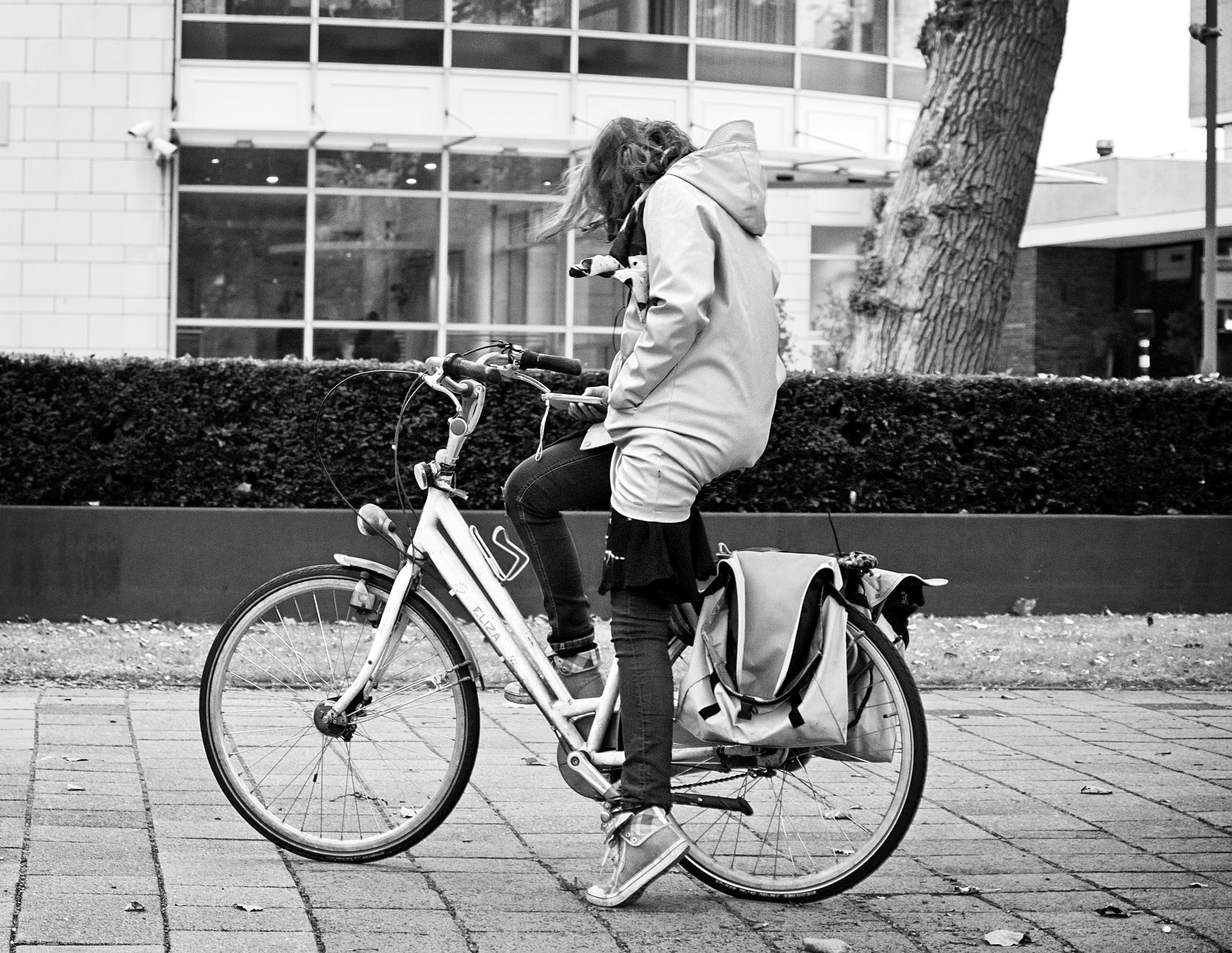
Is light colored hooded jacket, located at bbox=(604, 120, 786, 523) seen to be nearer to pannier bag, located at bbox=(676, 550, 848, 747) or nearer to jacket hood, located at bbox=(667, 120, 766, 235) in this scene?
jacket hood, located at bbox=(667, 120, 766, 235)

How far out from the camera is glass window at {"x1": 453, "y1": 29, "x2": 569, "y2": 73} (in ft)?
58.7

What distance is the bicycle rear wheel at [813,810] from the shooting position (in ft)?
12.2

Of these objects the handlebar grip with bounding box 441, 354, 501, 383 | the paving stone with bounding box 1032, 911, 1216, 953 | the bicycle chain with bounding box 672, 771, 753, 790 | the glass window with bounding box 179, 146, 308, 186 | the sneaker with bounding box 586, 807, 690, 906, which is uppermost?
the glass window with bounding box 179, 146, 308, 186

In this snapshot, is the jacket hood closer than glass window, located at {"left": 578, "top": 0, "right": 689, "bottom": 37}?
Yes

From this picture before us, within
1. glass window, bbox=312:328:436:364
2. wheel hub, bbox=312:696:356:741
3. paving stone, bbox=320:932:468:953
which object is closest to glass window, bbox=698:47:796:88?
glass window, bbox=312:328:436:364

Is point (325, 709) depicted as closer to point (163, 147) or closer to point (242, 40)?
point (163, 147)

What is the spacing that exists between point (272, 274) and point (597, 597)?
10080mm

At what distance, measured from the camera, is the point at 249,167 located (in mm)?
17750

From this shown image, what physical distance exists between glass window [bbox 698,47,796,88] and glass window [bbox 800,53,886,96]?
224 mm

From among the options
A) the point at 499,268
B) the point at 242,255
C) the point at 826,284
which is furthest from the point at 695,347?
the point at 826,284

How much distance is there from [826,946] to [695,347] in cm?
140

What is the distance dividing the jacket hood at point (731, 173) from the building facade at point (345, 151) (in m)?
13.8

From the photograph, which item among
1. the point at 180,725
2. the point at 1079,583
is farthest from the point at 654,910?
the point at 1079,583

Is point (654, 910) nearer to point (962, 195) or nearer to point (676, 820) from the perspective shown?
point (676, 820)
